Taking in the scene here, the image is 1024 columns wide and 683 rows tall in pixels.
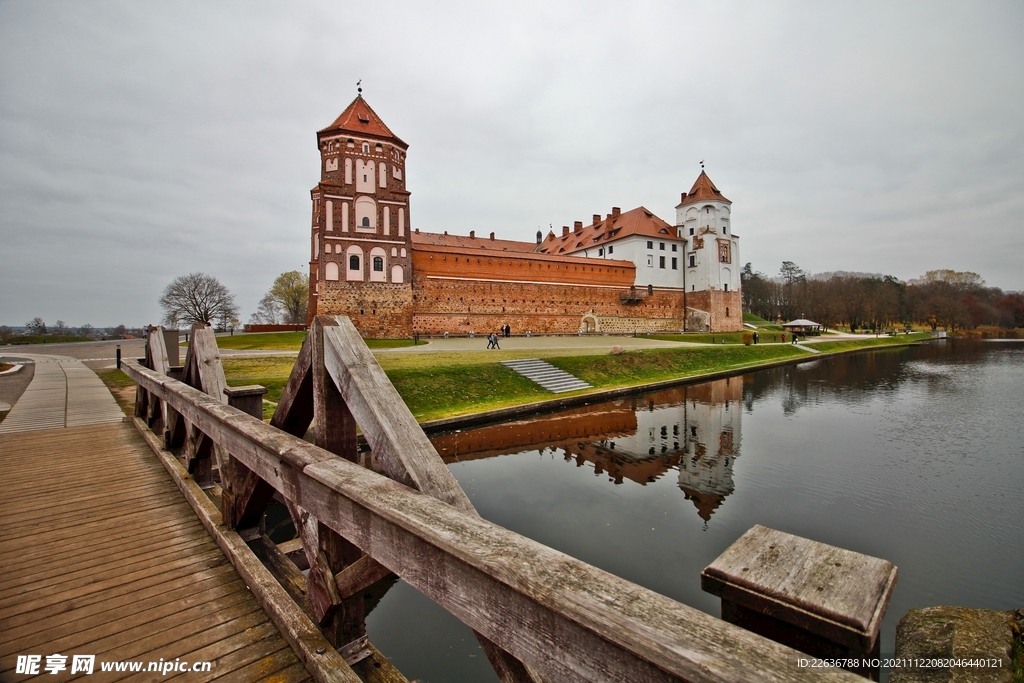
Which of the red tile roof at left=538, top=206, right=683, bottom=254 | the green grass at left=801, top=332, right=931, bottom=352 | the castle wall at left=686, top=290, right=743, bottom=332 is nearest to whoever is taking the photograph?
the green grass at left=801, top=332, right=931, bottom=352

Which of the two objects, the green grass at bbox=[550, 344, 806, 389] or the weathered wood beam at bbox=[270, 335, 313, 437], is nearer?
the weathered wood beam at bbox=[270, 335, 313, 437]

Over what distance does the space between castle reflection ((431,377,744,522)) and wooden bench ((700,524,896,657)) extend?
16.2ft

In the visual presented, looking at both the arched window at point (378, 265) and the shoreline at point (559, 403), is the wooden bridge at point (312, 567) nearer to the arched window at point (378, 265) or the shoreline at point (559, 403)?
the shoreline at point (559, 403)

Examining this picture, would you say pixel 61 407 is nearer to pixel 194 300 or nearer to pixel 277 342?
pixel 277 342

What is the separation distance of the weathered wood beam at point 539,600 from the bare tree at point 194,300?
55.5 meters

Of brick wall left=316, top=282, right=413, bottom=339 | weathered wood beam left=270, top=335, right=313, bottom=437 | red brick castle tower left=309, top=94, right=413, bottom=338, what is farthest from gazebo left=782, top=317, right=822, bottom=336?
weathered wood beam left=270, top=335, right=313, bottom=437

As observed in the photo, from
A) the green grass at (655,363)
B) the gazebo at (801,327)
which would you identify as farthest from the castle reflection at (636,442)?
the gazebo at (801,327)

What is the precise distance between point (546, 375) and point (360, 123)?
72.8 ft

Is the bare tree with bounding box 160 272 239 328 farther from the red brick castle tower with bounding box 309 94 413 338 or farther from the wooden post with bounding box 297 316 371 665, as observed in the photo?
the wooden post with bounding box 297 316 371 665

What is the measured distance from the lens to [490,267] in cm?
3684

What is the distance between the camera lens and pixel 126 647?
7.48 feet

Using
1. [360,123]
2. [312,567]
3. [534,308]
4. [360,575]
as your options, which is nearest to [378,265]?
[360,123]

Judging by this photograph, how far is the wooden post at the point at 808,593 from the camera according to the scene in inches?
81.3

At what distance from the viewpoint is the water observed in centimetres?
506
